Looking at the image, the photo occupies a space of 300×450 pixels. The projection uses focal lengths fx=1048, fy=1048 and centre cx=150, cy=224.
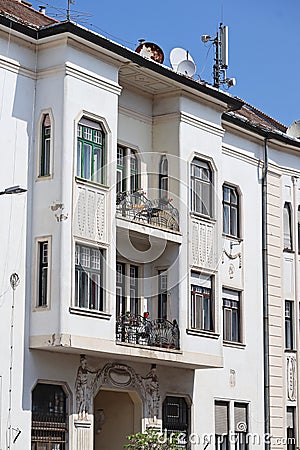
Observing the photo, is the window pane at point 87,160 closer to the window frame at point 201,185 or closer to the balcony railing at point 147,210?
the balcony railing at point 147,210

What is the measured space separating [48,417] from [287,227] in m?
13.4

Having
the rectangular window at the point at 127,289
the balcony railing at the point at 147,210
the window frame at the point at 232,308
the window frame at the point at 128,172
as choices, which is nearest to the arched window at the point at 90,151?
the balcony railing at the point at 147,210

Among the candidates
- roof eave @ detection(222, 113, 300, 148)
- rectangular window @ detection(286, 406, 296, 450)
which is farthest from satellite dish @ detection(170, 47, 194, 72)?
rectangular window @ detection(286, 406, 296, 450)

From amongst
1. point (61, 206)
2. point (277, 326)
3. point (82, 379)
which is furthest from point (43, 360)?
point (277, 326)

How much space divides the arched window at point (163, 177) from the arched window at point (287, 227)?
23.3 feet

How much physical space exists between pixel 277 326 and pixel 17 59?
1358 centimetres

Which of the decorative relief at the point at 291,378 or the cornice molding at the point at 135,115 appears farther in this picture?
the decorative relief at the point at 291,378

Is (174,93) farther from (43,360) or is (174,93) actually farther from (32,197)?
(43,360)

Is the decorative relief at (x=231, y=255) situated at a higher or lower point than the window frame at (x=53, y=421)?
higher

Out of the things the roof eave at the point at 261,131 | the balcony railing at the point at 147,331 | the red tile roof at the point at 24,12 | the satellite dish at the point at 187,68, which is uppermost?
the red tile roof at the point at 24,12

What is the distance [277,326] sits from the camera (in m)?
34.2

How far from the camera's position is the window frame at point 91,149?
25922 mm

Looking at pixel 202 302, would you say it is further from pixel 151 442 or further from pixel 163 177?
pixel 151 442

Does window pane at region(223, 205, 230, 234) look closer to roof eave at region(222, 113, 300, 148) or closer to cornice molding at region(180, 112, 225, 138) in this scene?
cornice molding at region(180, 112, 225, 138)
